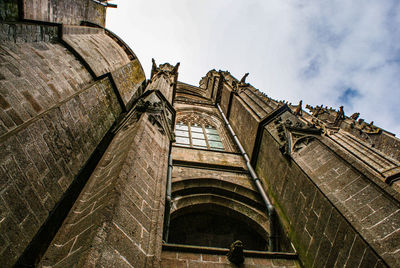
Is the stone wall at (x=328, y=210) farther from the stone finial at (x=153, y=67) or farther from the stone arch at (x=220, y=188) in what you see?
the stone finial at (x=153, y=67)

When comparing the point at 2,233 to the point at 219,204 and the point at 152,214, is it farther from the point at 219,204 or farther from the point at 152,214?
the point at 219,204

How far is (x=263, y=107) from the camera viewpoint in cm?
705

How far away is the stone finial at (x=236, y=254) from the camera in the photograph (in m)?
3.10

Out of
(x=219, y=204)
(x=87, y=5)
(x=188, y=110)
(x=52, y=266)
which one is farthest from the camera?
(x=188, y=110)

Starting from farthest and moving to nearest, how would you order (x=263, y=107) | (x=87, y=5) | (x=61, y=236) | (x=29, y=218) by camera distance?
(x=87, y=5)
(x=263, y=107)
(x=29, y=218)
(x=61, y=236)

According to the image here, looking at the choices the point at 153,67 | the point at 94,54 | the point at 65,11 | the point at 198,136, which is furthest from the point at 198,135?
the point at 65,11

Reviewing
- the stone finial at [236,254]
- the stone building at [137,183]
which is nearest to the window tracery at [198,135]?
the stone building at [137,183]

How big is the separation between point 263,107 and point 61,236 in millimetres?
6166

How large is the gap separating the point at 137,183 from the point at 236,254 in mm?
1658

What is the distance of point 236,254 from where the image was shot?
3.12m

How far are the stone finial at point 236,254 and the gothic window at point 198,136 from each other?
5129 millimetres

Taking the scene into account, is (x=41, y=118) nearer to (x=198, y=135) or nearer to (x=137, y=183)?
(x=137, y=183)

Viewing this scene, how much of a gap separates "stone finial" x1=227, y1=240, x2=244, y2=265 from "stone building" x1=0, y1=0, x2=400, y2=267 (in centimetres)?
8

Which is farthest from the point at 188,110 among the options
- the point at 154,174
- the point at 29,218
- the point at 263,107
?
the point at 29,218
